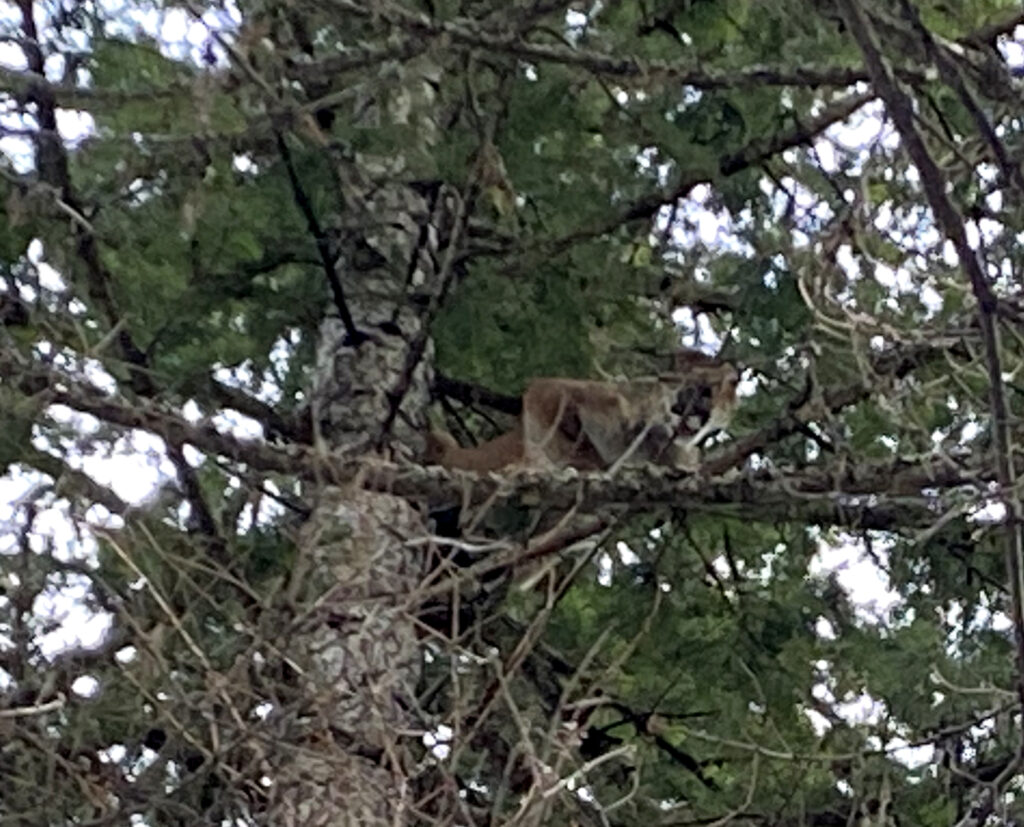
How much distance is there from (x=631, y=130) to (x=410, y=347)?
1011mm

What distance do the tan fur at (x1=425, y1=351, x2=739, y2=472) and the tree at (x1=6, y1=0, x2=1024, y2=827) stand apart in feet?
0.48

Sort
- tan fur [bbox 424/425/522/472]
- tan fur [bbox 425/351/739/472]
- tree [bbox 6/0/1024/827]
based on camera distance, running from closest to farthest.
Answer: tree [bbox 6/0/1024/827] → tan fur [bbox 425/351/739/472] → tan fur [bbox 424/425/522/472]

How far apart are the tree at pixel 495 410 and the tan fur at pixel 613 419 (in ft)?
0.48

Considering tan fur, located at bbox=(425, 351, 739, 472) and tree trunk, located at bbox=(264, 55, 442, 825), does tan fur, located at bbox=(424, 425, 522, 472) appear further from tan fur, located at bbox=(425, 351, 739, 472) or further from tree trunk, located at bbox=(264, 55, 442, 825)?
tree trunk, located at bbox=(264, 55, 442, 825)

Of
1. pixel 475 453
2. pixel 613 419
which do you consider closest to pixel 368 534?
pixel 475 453

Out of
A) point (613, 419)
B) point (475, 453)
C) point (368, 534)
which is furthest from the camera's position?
point (613, 419)

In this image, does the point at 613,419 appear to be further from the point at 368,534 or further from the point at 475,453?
the point at 368,534

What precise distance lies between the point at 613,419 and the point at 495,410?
469 millimetres

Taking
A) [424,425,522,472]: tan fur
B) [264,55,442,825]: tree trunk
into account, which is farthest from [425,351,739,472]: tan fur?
[264,55,442,825]: tree trunk

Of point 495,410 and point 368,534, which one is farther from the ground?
point 495,410

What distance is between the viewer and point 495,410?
25.1 feet

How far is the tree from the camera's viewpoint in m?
5.09

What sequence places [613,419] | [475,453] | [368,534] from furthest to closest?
[613,419]
[475,453]
[368,534]

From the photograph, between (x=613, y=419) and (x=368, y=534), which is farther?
(x=613, y=419)
